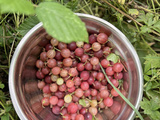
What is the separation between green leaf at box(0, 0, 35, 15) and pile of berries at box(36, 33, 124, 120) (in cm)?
35

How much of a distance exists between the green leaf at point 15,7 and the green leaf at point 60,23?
0.04 metres

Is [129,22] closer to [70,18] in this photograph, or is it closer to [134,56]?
[134,56]

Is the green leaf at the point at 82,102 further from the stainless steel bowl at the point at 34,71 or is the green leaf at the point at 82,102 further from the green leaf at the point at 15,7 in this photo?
the green leaf at the point at 15,7

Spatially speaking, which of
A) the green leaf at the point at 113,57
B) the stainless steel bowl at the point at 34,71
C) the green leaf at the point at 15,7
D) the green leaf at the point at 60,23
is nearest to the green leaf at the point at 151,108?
the stainless steel bowl at the point at 34,71

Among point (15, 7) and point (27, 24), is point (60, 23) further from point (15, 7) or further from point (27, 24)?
point (27, 24)

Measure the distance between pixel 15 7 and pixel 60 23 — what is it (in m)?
0.12

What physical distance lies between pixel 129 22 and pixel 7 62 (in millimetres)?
717

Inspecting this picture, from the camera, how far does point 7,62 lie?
95cm

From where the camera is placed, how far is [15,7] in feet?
1.28

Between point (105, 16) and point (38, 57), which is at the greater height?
point (105, 16)

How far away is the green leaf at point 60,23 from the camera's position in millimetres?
433

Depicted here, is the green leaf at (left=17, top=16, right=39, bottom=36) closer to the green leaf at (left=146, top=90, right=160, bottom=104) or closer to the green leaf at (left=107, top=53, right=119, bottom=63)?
the green leaf at (left=107, top=53, right=119, bottom=63)

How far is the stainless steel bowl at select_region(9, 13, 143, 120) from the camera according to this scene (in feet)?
2.29

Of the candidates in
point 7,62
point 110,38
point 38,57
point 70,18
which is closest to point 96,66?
point 110,38
